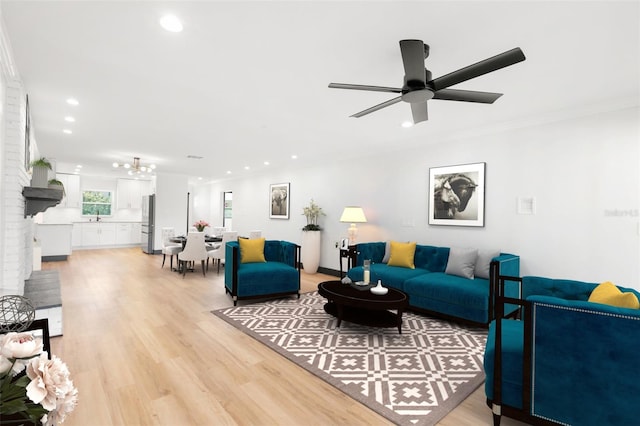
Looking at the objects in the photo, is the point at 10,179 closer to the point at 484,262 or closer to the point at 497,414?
the point at 497,414

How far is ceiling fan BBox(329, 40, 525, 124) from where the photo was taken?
2006 mm

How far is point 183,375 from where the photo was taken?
2.62 meters

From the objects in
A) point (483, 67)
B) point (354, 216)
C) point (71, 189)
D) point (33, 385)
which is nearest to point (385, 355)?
point (483, 67)

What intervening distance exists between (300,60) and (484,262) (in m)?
3.48

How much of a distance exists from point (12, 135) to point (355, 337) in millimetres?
3898

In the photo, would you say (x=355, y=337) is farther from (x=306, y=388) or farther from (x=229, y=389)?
(x=229, y=389)

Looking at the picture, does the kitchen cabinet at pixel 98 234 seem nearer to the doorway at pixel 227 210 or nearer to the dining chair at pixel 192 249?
the doorway at pixel 227 210

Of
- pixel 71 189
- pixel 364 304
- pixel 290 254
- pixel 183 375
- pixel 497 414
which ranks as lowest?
pixel 183 375

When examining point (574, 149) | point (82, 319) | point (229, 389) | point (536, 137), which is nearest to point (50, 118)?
point (82, 319)

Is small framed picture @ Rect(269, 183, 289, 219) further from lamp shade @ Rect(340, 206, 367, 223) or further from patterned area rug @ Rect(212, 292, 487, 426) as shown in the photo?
patterned area rug @ Rect(212, 292, 487, 426)

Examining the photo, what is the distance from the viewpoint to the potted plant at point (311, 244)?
7.04 meters

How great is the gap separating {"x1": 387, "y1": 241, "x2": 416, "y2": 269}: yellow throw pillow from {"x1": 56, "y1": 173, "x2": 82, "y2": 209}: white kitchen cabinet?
10552 millimetres

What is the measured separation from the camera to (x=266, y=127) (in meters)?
4.87

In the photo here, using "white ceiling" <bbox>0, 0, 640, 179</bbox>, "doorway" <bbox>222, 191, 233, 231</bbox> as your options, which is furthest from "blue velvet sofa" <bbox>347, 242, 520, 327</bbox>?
"doorway" <bbox>222, 191, 233, 231</bbox>
